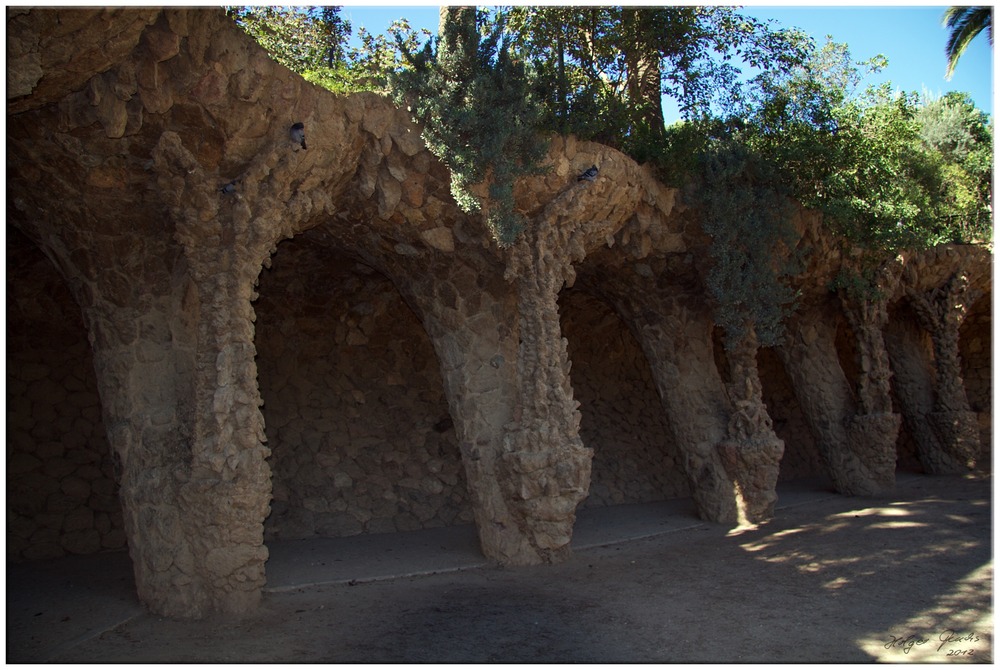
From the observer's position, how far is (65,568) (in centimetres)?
627

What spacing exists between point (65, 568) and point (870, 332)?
29.0ft

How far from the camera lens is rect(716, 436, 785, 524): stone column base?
310 inches

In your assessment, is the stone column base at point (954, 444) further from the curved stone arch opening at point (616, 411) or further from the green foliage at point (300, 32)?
the green foliage at point (300, 32)

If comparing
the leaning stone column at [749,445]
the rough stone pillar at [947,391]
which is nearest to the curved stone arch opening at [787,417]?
the rough stone pillar at [947,391]

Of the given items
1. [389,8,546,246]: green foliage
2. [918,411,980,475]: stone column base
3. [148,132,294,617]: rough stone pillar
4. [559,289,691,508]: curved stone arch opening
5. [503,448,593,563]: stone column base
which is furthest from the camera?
[918,411,980,475]: stone column base

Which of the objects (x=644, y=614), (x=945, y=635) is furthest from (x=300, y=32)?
(x=945, y=635)

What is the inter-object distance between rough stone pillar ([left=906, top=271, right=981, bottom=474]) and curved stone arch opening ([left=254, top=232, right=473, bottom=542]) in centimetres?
706

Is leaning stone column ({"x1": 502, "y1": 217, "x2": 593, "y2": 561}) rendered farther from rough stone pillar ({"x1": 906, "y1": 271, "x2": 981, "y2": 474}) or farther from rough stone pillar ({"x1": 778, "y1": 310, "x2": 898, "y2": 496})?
rough stone pillar ({"x1": 906, "y1": 271, "x2": 981, "y2": 474})

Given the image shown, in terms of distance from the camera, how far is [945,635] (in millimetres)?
4348

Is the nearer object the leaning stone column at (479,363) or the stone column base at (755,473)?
the leaning stone column at (479,363)

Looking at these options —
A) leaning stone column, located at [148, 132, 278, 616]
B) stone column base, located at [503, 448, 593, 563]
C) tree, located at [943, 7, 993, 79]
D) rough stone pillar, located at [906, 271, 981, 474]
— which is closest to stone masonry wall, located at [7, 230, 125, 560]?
leaning stone column, located at [148, 132, 278, 616]

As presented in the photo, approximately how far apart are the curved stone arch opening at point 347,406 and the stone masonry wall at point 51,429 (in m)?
1.49

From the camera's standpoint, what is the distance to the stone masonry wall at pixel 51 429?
669cm

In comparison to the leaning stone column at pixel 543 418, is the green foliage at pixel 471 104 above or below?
above
